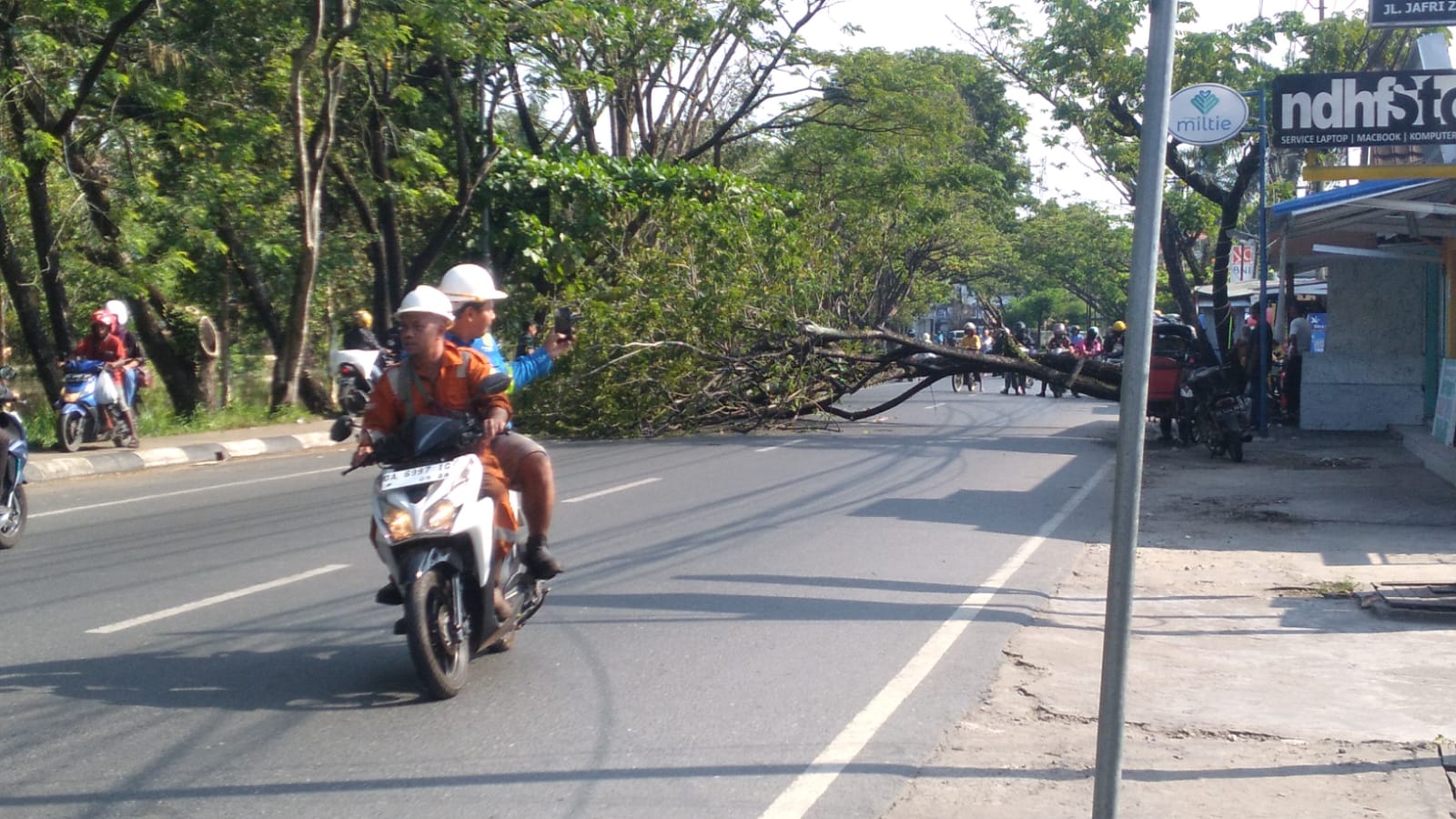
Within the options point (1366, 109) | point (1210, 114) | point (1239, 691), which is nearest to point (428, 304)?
point (1239, 691)

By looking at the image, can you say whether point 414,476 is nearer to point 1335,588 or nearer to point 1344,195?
point 1335,588

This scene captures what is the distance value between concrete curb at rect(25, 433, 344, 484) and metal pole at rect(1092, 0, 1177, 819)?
11.6 meters

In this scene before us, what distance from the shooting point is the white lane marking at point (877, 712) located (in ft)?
14.9

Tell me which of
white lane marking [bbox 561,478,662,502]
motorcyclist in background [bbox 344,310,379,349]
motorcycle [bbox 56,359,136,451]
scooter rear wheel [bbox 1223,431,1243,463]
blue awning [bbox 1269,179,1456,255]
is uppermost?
blue awning [bbox 1269,179,1456,255]

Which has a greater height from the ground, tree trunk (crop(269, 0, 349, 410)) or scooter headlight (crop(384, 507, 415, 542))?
tree trunk (crop(269, 0, 349, 410))

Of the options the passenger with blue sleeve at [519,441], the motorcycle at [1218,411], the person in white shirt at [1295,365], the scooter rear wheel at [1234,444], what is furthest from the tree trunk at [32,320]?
the person in white shirt at [1295,365]

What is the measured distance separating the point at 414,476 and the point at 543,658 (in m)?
1.43

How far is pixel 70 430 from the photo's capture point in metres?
14.7

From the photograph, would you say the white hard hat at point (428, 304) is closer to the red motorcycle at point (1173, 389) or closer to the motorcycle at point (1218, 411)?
the motorcycle at point (1218, 411)

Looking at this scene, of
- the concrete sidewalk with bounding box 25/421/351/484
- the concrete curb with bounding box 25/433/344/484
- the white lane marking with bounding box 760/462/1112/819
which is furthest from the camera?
the concrete sidewalk with bounding box 25/421/351/484

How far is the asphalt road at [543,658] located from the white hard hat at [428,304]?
5.39 ft

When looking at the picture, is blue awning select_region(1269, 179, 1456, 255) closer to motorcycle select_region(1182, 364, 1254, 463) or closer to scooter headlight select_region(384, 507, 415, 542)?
motorcycle select_region(1182, 364, 1254, 463)

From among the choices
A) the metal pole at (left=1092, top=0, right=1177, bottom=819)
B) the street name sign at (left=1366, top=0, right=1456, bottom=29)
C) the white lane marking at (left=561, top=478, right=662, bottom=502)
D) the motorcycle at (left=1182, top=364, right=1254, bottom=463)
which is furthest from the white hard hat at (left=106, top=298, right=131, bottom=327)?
the metal pole at (left=1092, top=0, right=1177, bottom=819)

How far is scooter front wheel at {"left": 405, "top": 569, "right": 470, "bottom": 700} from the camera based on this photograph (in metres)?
5.21
